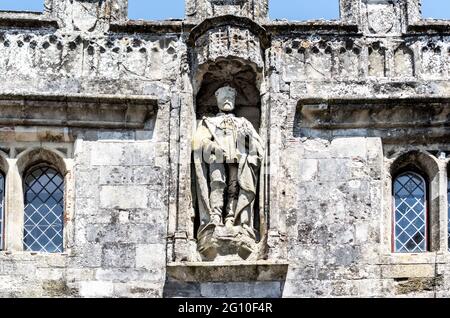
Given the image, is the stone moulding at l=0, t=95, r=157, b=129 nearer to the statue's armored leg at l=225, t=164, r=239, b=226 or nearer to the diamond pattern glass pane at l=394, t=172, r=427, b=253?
the statue's armored leg at l=225, t=164, r=239, b=226

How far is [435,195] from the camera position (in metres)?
22.1

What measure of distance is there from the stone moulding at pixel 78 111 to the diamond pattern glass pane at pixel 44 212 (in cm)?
62

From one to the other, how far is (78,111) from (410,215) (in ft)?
12.8

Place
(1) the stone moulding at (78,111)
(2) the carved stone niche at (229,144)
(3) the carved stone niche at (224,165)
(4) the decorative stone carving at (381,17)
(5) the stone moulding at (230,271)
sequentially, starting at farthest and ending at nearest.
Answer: (4) the decorative stone carving at (381,17), (1) the stone moulding at (78,111), (2) the carved stone niche at (229,144), (3) the carved stone niche at (224,165), (5) the stone moulding at (230,271)

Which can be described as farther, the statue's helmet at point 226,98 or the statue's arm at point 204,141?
the statue's helmet at point 226,98

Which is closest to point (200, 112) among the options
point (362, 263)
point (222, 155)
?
point (222, 155)

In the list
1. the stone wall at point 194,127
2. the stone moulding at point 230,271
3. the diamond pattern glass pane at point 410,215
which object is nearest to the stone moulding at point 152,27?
the stone wall at point 194,127

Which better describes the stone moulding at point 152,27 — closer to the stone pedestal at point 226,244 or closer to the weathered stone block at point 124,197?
the weathered stone block at point 124,197

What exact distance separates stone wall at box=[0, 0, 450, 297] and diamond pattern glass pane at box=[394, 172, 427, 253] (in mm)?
136

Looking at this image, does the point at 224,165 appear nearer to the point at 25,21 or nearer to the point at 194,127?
the point at 194,127

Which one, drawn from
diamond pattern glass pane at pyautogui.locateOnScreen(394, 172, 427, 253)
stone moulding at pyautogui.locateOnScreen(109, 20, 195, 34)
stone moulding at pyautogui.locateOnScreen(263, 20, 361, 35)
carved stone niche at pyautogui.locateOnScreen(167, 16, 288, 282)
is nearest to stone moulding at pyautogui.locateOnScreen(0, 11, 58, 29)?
stone moulding at pyautogui.locateOnScreen(109, 20, 195, 34)

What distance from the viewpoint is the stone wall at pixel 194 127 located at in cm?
2162

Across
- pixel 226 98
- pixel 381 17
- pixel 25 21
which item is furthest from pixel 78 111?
pixel 381 17

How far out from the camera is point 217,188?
21844 mm
